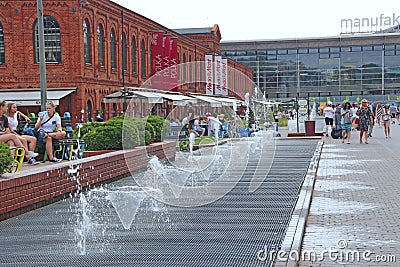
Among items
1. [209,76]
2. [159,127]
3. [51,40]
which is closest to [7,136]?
[159,127]

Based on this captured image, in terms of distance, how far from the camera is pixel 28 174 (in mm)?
9352

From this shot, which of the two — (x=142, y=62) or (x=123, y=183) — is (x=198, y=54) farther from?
(x=123, y=183)

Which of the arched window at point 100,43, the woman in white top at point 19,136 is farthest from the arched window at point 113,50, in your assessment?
the woman in white top at point 19,136

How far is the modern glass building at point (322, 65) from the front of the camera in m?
87.4

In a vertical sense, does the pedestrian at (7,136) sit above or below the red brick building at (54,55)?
below

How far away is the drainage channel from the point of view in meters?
6.75

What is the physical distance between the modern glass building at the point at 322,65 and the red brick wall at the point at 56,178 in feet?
246

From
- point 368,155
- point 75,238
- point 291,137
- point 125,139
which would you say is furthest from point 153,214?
point 291,137

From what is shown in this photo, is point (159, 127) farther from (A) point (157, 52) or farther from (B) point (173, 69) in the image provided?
(A) point (157, 52)

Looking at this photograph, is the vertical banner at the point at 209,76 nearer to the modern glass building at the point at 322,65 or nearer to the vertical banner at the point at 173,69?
the vertical banner at the point at 173,69

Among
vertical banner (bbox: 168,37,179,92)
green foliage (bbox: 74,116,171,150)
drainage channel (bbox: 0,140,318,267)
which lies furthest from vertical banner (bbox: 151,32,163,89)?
drainage channel (bbox: 0,140,318,267)

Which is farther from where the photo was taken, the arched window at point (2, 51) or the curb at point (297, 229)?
the arched window at point (2, 51)

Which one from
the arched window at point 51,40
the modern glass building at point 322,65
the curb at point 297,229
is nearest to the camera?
the curb at point 297,229

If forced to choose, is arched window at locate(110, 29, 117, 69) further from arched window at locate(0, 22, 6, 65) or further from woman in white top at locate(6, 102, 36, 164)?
woman in white top at locate(6, 102, 36, 164)
